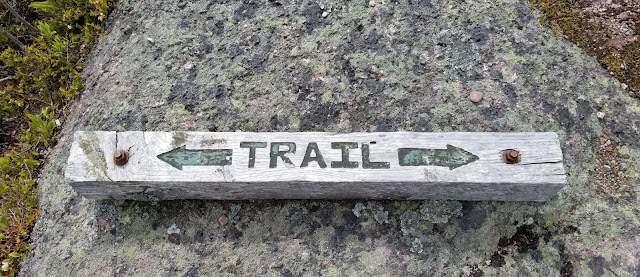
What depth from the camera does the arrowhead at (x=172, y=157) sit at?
315 centimetres

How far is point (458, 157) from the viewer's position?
10.2 ft

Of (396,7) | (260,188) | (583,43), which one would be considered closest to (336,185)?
(260,188)

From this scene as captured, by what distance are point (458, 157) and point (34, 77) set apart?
4.18m

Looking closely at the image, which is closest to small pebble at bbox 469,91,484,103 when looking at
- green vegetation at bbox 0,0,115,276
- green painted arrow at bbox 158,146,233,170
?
green painted arrow at bbox 158,146,233,170

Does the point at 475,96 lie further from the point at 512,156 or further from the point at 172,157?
the point at 172,157

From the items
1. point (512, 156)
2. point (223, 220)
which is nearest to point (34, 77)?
point (223, 220)

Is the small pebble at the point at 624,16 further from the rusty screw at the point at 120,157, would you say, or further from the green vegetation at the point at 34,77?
the green vegetation at the point at 34,77

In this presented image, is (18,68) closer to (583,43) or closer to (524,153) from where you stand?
(524,153)

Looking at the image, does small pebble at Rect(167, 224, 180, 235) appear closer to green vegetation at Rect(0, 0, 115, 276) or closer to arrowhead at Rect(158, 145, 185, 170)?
arrowhead at Rect(158, 145, 185, 170)

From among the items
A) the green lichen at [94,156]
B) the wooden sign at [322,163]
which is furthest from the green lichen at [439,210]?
the green lichen at [94,156]

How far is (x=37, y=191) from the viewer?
12.7ft

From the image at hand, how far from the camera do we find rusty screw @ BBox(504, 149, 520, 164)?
3.06 metres

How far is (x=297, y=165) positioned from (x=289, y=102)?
875mm

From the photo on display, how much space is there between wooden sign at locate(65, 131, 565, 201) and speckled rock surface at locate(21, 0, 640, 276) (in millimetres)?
304
